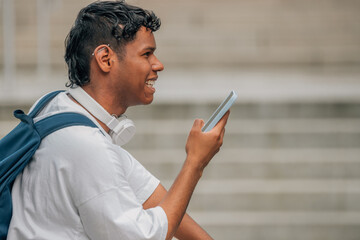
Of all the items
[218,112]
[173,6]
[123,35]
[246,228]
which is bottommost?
[218,112]

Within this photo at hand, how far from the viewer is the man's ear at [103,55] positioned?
78.5 inches

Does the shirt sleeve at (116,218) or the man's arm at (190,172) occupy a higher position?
the man's arm at (190,172)

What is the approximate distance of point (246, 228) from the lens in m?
6.34

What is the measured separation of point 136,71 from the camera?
2.01 meters

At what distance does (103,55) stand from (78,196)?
1.43ft

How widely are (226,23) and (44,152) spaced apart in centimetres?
658

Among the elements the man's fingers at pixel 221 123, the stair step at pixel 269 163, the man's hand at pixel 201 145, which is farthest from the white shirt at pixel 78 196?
the stair step at pixel 269 163

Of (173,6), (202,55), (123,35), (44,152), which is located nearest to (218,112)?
(123,35)

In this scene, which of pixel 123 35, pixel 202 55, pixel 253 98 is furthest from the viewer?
pixel 202 55

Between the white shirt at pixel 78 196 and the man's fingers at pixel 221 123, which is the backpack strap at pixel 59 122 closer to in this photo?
the white shirt at pixel 78 196

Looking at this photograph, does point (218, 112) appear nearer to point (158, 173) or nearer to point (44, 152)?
point (44, 152)

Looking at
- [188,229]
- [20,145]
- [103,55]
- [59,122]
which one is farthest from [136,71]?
[188,229]

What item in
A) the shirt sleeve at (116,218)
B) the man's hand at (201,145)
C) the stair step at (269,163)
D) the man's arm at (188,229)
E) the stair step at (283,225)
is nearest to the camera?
the shirt sleeve at (116,218)

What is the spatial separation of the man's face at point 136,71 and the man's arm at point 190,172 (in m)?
0.20
